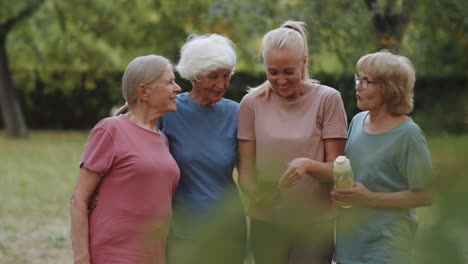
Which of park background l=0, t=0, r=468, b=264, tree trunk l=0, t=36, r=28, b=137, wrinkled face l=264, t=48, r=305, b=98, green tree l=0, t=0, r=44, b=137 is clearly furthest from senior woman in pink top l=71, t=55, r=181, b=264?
tree trunk l=0, t=36, r=28, b=137

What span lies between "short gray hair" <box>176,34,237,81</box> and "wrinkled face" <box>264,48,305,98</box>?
22cm

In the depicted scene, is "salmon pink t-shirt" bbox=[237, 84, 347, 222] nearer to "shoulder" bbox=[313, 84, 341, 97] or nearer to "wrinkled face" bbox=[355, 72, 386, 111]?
"shoulder" bbox=[313, 84, 341, 97]

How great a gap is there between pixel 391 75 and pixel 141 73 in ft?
3.28

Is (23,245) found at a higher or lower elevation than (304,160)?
lower

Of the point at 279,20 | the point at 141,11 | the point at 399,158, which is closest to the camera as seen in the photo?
the point at 399,158

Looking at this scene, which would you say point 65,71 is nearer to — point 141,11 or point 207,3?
point 141,11

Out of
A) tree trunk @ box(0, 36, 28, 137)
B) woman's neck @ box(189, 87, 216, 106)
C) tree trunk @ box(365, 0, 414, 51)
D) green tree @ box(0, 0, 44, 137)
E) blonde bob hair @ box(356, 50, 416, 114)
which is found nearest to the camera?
blonde bob hair @ box(356, 50, 416, 114)

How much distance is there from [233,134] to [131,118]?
0.46m

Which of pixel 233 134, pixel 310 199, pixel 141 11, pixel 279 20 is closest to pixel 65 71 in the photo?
pixel 141 11

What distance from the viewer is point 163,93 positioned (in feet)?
9.32

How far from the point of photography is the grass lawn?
0.47 metres

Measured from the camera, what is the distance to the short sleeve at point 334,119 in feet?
9.48

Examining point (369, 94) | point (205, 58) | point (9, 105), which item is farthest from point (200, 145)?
point (9, 105)

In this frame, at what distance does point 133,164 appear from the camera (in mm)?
2719
